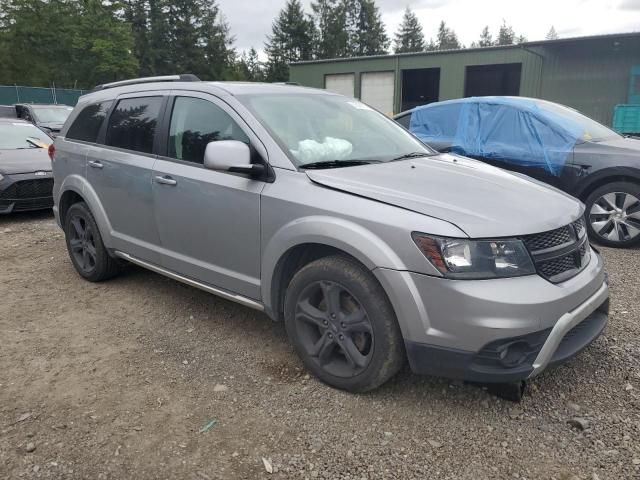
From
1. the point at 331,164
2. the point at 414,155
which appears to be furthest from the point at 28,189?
the point at 414,155

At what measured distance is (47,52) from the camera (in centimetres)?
4616

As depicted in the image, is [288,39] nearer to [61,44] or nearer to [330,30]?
[330,30]

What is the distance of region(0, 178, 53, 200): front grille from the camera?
24.3 feet

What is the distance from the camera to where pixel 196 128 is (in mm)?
3615

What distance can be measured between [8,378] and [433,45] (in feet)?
368

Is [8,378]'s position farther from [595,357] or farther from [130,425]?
[595,357]

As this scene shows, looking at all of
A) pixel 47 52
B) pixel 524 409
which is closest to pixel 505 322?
pixel 524 409

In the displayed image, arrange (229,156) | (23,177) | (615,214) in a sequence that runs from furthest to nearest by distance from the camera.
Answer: (23,177), (615,214), (229,156)

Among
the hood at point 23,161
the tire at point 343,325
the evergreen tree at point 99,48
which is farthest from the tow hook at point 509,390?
the evergreen tree at point 99,48

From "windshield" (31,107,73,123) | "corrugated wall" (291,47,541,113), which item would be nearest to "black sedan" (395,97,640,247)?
"windshield" (31,107,73,123)

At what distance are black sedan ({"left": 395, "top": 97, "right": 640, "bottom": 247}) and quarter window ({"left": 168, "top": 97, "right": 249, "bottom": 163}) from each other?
194 cm

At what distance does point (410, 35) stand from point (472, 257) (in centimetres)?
8405

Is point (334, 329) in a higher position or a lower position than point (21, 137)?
lower

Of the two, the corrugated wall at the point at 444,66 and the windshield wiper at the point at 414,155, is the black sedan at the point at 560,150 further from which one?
the corrugated wall at the point at 444,66
